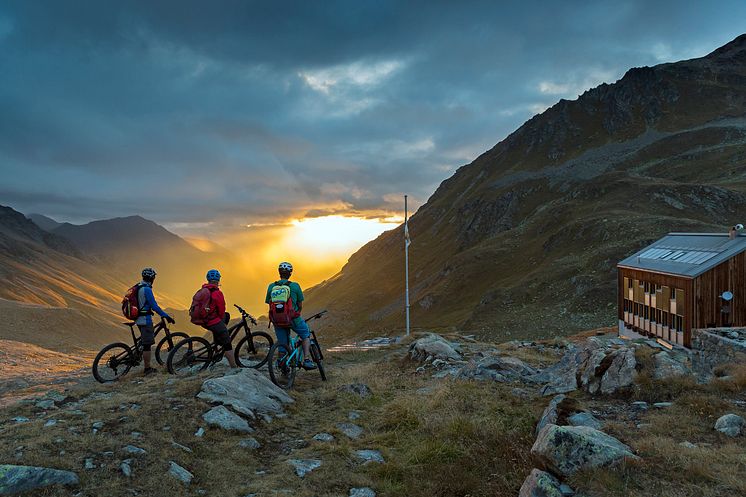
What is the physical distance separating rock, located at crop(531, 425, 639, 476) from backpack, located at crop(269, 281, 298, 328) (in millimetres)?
7581

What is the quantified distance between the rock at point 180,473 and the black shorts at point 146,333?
24.1 feet

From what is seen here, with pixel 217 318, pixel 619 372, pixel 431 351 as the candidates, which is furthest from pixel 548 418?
pixel 431 351

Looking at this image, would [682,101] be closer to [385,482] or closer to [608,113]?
[608,113]

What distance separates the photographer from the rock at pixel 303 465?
790 cm

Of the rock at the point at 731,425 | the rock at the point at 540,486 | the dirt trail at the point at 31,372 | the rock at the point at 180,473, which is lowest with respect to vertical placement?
the dirt trail at the point at 31,372

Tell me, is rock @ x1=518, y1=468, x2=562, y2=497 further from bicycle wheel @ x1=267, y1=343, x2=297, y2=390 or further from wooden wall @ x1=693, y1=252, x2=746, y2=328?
wooden wall @ x1=693, y1=252, x2=746, y2=328

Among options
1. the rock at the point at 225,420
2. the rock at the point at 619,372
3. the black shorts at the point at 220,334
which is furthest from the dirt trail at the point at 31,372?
the rock at the point at 619,372

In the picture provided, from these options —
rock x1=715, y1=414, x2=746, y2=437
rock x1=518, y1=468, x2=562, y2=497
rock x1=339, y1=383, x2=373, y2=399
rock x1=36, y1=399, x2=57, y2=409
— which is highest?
rock x1=715, y1=414, x2=746, y2=437

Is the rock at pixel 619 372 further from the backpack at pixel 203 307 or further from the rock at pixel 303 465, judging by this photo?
the backpack at pixel 203 307

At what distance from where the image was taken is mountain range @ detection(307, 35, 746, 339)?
198 feet

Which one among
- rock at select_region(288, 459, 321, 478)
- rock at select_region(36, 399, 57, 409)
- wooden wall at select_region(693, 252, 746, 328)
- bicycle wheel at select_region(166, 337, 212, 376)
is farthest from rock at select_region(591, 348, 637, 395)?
wooden wall at select_region(693, 252, 746, 328)

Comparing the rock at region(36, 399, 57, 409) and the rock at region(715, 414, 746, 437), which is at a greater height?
the rock at region(715, 414, 746, 437)

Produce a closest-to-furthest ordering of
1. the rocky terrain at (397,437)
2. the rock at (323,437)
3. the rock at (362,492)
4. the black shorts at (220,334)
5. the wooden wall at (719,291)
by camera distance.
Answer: the rocky terrain at (397,437)
the rock at (362,492)
the rock at (323,437)
the black shorts at (220,334)
the wooden wall at (719,291)

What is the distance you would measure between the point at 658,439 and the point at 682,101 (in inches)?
8567
